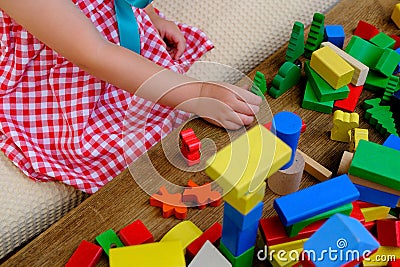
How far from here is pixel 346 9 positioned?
0.93 metres

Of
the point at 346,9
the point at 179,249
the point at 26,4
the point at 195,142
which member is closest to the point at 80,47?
the point at 26,4

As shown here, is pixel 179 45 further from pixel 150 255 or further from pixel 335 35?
pixel 150 255

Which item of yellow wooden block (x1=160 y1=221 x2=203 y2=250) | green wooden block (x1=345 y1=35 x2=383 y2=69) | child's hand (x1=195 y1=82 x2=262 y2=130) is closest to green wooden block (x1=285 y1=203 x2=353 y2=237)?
yellow wooden block (x1=160 y1=221 x2=203 y2=250)

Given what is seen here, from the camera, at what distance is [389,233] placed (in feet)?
2.01

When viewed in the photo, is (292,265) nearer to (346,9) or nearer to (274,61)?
(274,61)

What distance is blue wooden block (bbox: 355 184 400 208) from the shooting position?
24.4 inches

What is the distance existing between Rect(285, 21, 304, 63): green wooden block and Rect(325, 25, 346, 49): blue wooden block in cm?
4

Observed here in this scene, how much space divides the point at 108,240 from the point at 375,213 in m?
0.31

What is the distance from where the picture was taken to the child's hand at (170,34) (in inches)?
36.7

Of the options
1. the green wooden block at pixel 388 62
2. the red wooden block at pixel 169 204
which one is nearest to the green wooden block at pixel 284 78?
the green wooden block at pixel 388 62

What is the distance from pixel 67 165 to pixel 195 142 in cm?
22

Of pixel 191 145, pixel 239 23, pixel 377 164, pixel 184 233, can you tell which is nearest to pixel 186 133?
pixel 191 145

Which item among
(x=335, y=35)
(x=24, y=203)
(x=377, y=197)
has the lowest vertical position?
(x=24, y=203)

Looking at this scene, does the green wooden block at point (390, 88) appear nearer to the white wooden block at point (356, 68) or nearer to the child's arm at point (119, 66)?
the white wooden block at point (356, 68)
